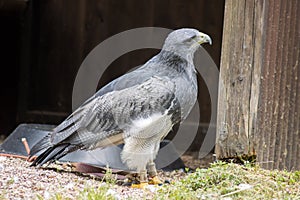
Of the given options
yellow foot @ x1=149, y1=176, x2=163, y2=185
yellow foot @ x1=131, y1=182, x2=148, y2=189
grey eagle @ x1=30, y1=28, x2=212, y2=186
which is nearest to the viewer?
yellow foot @ x1=131, y1=182, x2=148, y2=189

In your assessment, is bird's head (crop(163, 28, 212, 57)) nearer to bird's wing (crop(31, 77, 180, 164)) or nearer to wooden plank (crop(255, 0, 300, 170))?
bird's wing (crop(31, 77, 180, 164))

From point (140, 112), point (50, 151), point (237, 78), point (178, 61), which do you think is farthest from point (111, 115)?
point (237, 78)

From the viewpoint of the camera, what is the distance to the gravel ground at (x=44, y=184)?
3975 mm

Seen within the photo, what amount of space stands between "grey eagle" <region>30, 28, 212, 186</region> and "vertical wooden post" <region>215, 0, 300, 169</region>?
1.06 feet

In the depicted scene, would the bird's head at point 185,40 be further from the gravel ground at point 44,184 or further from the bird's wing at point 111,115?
the gravel ground at point 44,184

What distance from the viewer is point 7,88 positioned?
9273mm

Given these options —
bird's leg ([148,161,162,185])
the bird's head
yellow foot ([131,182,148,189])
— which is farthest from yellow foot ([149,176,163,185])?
the bird's head

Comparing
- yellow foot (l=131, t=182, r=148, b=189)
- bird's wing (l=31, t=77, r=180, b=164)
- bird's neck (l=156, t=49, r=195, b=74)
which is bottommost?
yellow foot (l=131, t=182, r=148, b=189)

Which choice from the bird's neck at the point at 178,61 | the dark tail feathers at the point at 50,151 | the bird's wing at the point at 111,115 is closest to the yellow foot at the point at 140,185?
the bird's wing at the point at 111,115

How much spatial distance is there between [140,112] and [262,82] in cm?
104

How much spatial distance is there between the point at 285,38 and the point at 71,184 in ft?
7.04

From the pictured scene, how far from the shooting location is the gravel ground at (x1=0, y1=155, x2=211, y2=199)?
3975 mm

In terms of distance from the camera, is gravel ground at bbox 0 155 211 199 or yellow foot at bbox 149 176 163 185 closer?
gravel ground at bbox 0 155 211 199

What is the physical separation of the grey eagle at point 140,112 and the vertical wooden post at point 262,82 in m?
0.32
